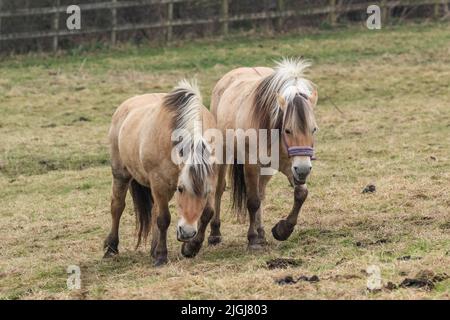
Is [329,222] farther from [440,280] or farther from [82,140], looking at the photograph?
[82,140]

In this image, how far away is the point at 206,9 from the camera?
22812mm

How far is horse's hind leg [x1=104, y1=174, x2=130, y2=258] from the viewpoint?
951 cm

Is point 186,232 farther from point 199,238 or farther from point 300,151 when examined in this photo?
point 300,151

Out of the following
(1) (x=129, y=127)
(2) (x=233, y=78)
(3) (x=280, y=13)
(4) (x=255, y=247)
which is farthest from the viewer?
(3) (x=280, y=13)

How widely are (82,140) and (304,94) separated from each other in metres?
7.81

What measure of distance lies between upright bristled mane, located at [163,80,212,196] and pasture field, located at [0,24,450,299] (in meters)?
0.79

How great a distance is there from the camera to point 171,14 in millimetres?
22234

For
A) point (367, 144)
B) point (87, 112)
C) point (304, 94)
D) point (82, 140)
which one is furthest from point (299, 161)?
point (87, 112)

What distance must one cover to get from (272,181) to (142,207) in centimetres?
321

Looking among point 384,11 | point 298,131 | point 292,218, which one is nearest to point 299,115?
point 298,131

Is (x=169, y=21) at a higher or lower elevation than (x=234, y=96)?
higher

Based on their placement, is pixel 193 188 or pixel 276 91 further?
pixel 276 91

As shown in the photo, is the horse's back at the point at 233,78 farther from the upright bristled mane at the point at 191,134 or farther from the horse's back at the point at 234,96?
the upright bristled mane at the point at 191,134
